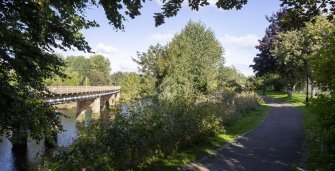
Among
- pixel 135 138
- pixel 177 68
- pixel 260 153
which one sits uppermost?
pixel 177 68

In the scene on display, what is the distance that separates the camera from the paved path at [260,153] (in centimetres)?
1107

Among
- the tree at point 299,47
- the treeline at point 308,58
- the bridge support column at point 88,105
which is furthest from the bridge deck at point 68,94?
the tree at point 299,47

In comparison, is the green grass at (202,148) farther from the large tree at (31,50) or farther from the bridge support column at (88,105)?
the bridge support column at (88,105)

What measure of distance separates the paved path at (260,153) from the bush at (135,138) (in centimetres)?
138

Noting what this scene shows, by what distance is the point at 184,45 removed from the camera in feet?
135

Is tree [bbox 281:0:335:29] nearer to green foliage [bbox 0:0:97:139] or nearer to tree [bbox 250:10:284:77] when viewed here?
green foliage [bbox 0:0:97:139]

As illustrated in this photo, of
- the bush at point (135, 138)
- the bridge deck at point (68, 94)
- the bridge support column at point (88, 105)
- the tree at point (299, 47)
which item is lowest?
the bridge support column at point (88, 105)

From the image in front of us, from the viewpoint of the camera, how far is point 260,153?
42.9 ft

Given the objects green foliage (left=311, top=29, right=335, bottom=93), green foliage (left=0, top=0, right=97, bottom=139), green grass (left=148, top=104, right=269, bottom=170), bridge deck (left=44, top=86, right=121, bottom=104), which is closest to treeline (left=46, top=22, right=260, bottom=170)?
green grass (left=148, top=104, right=269, bottom=170)

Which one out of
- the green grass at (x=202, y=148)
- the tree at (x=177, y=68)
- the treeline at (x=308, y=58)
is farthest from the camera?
the tree at (x=177, y=68)

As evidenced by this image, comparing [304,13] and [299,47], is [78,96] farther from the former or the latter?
[304,13]

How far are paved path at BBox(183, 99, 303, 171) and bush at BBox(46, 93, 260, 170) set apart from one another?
1.38 m

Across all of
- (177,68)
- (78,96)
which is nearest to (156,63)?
(177,68)

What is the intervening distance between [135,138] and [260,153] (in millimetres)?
5623
